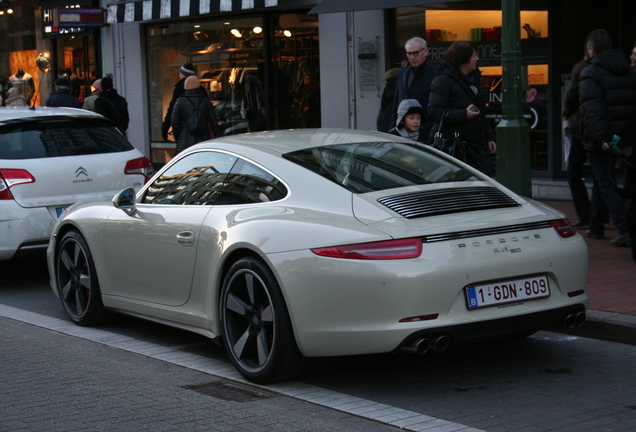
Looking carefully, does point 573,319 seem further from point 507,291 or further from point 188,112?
point 188,112

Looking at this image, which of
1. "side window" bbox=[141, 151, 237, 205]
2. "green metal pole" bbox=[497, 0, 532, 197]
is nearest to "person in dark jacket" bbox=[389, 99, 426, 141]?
"green metal pole" bbox=[497, 0, 532, 197]

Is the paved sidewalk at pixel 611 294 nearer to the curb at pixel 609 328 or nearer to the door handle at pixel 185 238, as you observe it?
the curb at pixel 609 328

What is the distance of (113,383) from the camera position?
18.4 feet

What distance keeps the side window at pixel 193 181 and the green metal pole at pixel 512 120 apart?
10.5 feet

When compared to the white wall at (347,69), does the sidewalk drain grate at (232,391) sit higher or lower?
lower

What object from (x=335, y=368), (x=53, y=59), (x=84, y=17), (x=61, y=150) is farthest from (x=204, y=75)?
(x=335, y=368)

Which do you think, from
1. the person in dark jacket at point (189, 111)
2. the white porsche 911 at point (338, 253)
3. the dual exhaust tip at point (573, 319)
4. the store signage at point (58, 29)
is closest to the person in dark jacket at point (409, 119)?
the white porsche 911 at point (338, 253)

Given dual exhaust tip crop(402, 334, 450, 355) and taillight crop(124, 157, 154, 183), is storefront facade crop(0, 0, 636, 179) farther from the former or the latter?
dual exhaust tip crop(402, 334, 450, 355)

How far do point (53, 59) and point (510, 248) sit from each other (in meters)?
21.2

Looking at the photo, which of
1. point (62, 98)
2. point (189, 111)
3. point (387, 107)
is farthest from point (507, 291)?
point (62, 98)

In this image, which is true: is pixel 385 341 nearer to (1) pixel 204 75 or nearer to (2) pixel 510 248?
(2) pixel 510 248

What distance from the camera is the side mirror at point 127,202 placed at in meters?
6.60

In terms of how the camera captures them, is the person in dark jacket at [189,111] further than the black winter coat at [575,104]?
Yes

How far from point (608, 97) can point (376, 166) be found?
4.13 metres
